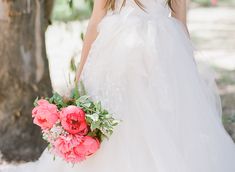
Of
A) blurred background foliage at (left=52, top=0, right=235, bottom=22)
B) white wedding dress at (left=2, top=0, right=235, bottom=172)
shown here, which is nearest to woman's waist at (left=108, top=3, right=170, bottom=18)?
white wedding dress at (left=2, top=0, right=235, bottom=172)

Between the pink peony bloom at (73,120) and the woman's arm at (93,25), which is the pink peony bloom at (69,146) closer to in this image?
the pink peony bloom at (73,120)

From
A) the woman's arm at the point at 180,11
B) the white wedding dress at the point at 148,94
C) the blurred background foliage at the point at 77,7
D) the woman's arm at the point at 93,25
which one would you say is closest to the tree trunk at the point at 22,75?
the woman's arm at the point at 93,25

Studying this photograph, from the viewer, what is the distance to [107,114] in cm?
278

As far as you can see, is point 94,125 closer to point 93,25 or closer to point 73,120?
point 73,120

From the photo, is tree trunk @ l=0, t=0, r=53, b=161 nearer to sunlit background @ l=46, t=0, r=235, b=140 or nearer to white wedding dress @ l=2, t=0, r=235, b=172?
sunlit background @ l=46, t=0, r=235, b=140

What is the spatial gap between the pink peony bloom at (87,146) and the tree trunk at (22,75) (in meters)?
1.59

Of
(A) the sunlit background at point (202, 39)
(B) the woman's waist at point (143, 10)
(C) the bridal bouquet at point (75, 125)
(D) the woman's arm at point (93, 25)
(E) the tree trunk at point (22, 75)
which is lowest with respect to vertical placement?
(A) the sunlit background at point (202, 39)

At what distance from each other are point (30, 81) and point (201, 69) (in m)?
1.40

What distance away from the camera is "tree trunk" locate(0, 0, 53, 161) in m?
4.16

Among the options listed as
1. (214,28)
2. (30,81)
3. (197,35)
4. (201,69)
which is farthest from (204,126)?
(214,28)

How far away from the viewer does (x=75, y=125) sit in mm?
2711

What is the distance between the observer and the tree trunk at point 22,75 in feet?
13.6

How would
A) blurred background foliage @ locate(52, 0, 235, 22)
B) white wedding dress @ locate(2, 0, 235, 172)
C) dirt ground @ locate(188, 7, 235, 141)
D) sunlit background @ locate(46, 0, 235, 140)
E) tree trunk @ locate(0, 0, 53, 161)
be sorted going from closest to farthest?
white wedding dress @ locate(2, 0, 235, 172) → tree trunk @ locate(0, 0, 53, 161) → dirt ground @ locate(188, 7, 235, 141) → sunlit background @ locate(46, 0, 235, 140) → blurred background foliage @ locate(52, 0, 235, 22)

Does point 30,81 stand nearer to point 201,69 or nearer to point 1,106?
point 1,106
